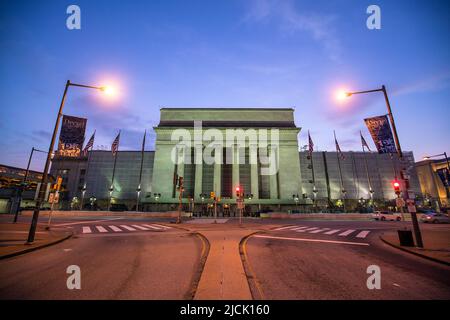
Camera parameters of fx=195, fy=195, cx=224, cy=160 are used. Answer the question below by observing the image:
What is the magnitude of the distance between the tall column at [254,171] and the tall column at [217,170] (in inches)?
348

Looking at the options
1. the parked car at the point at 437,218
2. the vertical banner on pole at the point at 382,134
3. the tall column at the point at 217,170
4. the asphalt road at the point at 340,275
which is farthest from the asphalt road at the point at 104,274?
the tall column at the point at 217,170

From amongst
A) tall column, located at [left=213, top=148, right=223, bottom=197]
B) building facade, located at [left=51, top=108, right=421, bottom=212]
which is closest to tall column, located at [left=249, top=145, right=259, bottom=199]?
building facade, located at [left=51, top=108, right=421, bottom=212]

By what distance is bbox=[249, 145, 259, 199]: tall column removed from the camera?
→ 53844 millimetres

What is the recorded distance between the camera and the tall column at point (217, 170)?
54406 millimetres

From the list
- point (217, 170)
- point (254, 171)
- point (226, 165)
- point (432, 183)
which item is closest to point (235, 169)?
point (226, 165)

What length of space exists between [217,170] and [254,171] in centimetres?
1051

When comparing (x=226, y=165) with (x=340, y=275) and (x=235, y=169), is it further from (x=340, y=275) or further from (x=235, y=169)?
(x=340, y=275)

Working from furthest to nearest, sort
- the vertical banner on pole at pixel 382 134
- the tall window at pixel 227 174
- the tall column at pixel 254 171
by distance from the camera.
A: the tall window at pixel 227 174
the tall column at pixel 254 171
the vertical banner on pole at pixel 382 134

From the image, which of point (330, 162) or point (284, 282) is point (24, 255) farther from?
point (330, 162)

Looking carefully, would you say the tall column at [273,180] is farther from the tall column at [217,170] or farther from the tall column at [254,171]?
the tall column at [217,170]

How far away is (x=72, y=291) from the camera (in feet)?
15.1

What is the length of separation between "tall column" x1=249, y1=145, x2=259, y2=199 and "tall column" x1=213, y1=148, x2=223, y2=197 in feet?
29.0

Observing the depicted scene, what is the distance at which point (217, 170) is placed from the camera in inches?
2174
